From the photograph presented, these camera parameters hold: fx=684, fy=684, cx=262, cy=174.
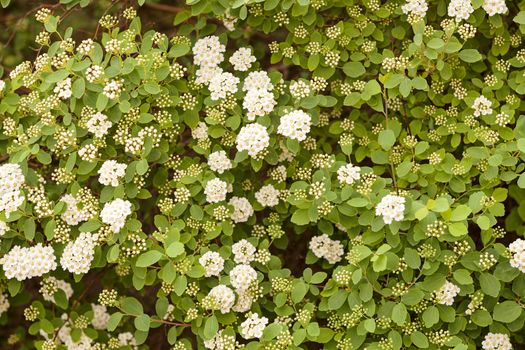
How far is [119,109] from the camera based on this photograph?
3209 mm

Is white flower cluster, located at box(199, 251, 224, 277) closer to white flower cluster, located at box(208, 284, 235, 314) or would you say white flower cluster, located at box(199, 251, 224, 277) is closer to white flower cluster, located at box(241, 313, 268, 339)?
white flower cluster, located at box(208, 284, 235, 314)

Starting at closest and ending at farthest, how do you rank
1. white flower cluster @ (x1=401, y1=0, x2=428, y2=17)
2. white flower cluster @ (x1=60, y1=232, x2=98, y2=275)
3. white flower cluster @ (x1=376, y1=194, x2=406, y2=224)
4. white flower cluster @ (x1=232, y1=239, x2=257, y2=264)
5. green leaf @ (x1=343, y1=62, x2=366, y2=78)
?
white flower cluster @ (x1=376, y1=194, x2=406, y2=224), white flower cluster @ (x1=60, y1=232, x2=98, y2=275), white flower cluster @ (x1=232, y1=239, x2=257, y2=264), white flower cluster @ (x1=401, y1=0, x2=428, y2=17), green leaf @ (x1=343, y1=62, x2=366, y2=78)

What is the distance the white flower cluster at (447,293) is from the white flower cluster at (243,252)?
0.87 meters

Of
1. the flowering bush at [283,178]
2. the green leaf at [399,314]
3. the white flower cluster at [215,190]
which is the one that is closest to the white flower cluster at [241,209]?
the flowering bush at [283,178]

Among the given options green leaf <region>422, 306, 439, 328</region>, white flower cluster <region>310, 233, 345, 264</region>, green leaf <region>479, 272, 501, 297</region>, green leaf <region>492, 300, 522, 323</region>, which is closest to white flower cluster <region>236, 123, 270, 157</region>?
white flower cluster <region>310, 233, 345, 264</region>

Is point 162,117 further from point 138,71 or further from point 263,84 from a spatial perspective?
point 263,84

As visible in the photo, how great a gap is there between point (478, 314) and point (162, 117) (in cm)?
173

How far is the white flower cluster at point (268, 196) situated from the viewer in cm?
346

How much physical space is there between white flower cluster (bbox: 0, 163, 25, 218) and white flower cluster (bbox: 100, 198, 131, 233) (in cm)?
41

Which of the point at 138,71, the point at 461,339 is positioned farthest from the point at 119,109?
the point at 461,339

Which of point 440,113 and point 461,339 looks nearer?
point 461,339

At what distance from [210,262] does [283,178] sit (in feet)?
2.02

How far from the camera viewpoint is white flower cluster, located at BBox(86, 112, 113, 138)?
320 centimetres

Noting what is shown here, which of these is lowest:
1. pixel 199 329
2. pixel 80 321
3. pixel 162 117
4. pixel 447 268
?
pixel 80 321
